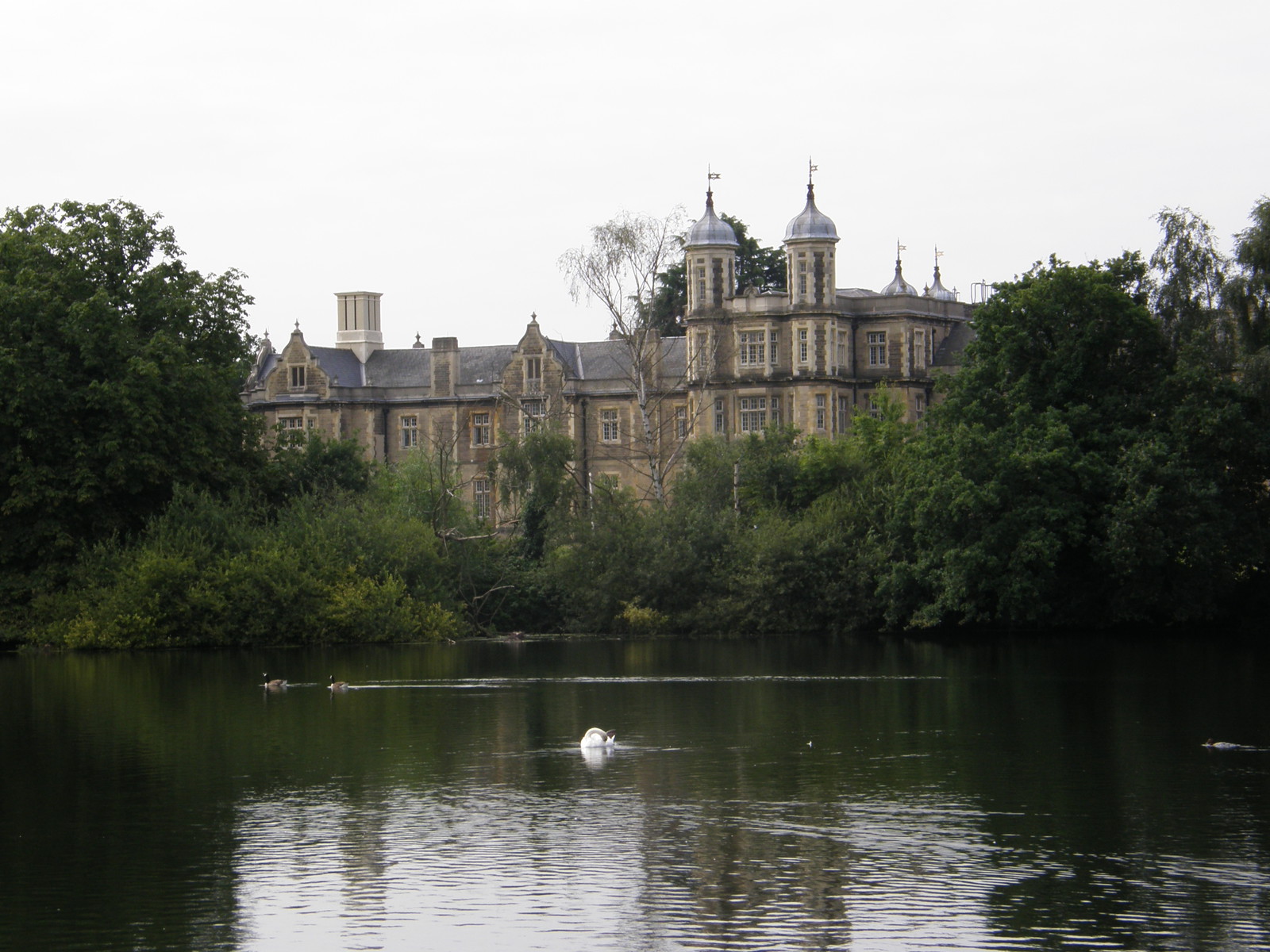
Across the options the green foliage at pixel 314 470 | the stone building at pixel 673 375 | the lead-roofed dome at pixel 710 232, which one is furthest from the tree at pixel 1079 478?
the lead-roofed dome at pixel 710 232

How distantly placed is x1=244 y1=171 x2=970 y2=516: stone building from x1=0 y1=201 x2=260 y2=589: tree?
531 inches

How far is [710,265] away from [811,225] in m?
4.39

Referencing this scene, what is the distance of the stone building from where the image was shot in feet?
234

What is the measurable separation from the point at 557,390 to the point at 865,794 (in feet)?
194

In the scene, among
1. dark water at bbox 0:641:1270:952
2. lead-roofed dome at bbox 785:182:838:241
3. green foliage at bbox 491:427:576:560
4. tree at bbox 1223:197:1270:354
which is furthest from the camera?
lead-roofed dome at bbox 785:182:838:241

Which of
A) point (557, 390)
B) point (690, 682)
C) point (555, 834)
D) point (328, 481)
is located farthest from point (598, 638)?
point (555, 834)

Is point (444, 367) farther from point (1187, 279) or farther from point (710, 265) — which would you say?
point (1187, 279)

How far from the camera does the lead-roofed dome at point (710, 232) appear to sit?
71.8m

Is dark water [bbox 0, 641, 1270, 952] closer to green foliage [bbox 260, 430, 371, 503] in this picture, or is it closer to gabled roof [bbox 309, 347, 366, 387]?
green foliage [bbox 260, 430, 371, 503]

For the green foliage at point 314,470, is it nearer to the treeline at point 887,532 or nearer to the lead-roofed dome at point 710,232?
the treeline at point 887,532

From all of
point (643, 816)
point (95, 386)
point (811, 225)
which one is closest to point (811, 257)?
point (811, 225)

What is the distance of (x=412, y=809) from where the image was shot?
67.7 feet

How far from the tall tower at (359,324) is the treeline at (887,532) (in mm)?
33333

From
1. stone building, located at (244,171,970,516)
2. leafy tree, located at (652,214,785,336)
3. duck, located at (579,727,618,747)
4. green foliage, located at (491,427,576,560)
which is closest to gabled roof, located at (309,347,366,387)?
stone building, located at (244,171,970,516)
